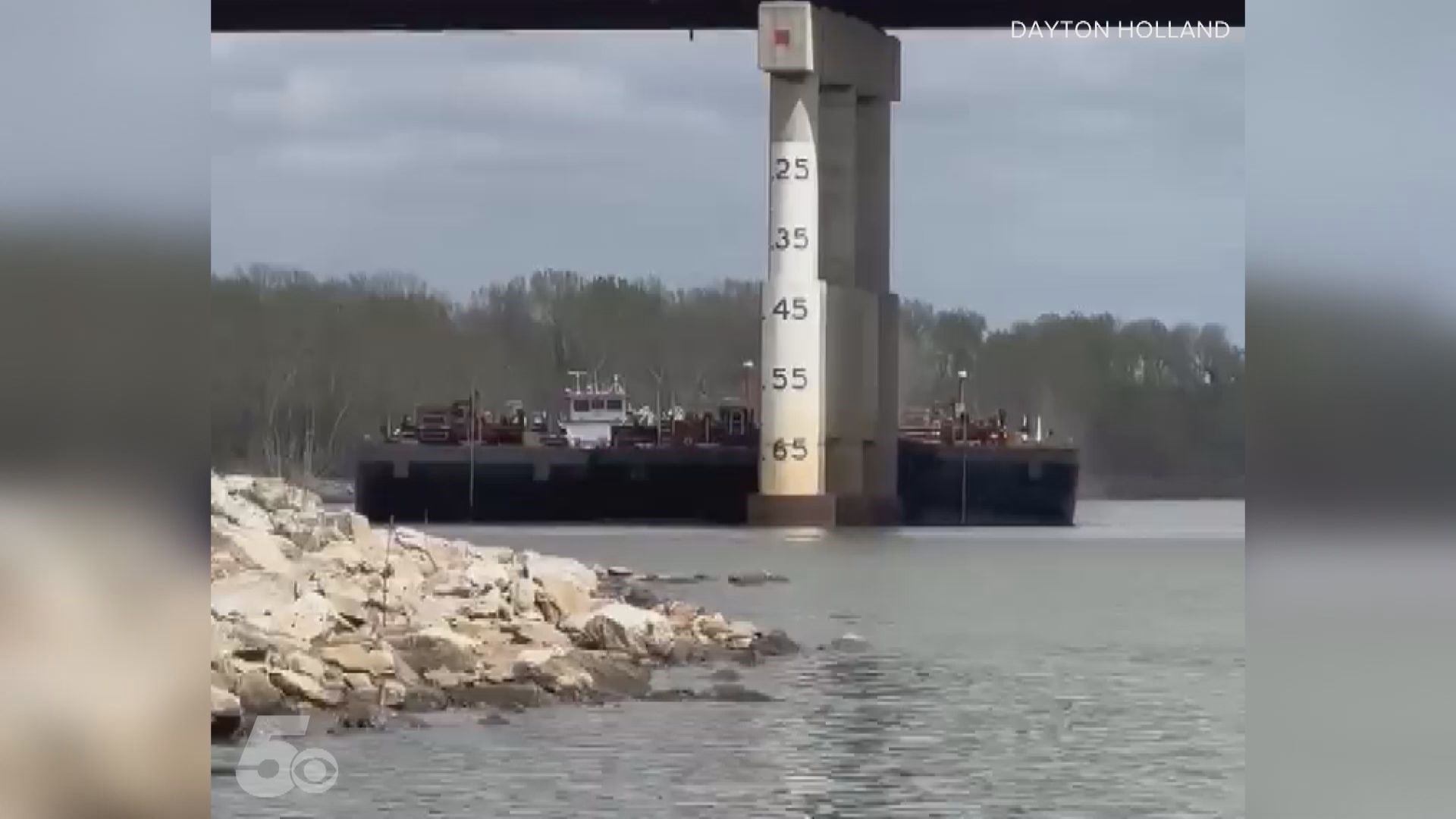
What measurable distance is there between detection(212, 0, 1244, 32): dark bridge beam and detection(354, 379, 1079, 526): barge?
7.13 meters

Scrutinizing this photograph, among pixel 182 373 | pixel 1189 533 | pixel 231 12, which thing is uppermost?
pixel 231 12

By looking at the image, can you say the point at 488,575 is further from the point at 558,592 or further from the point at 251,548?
the point at 251,548

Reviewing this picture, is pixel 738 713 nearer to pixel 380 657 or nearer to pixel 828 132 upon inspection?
pixel 380 657

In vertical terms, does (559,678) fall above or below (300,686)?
below

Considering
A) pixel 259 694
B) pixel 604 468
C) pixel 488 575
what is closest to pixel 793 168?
pixel 604 468

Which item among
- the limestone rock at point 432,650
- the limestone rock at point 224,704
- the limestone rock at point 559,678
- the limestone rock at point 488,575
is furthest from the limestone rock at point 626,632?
the limestone rock at point 224,704

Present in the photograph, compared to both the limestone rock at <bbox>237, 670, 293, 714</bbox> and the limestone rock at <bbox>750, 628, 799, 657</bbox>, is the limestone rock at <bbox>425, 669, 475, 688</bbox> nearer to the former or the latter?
the limestone rock at <bbox>237, 670, 293, 714</bbox>

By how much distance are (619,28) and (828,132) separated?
4693 mm

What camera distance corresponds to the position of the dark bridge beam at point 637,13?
37.8 feet

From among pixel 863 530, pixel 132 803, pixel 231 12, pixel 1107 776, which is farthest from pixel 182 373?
pixel 863 530

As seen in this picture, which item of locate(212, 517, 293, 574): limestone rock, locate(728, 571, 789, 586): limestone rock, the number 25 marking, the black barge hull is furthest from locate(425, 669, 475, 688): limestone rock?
the black barge hull

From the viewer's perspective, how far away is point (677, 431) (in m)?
26.6

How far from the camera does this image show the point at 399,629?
340 inches

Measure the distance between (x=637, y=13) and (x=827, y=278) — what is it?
451 centimetres
